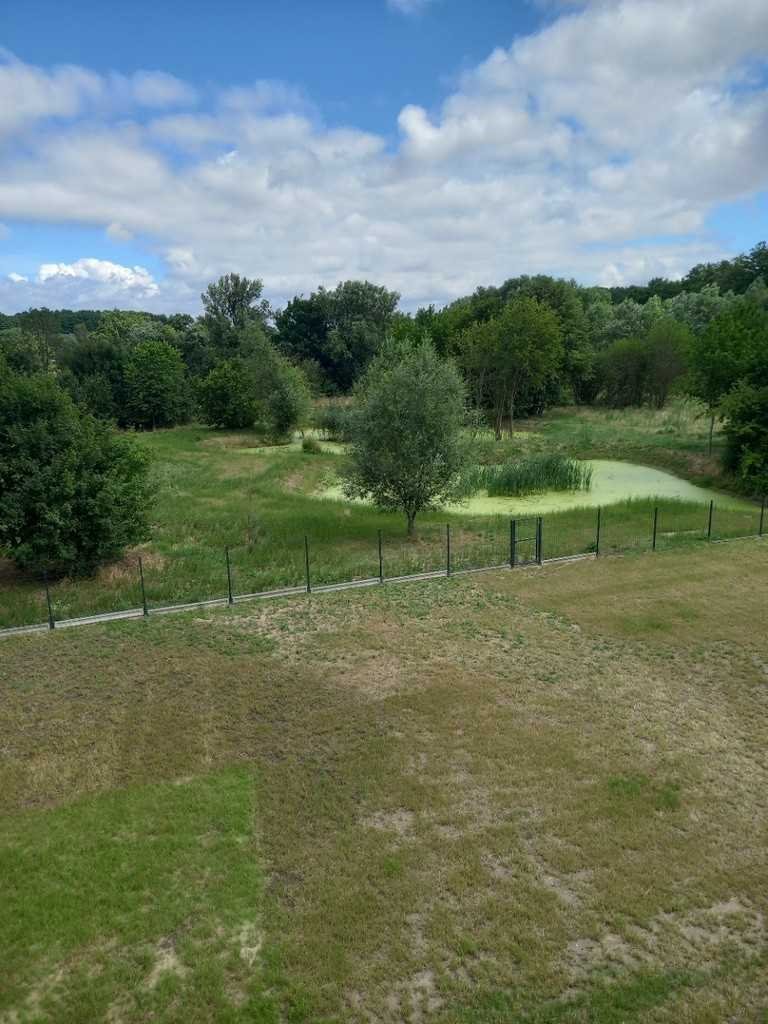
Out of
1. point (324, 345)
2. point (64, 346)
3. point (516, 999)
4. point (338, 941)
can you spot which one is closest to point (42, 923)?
point (338, 941)

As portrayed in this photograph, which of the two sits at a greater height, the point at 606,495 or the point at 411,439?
the point at 411,439

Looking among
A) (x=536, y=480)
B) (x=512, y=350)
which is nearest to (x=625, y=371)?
(x=512, y=350)

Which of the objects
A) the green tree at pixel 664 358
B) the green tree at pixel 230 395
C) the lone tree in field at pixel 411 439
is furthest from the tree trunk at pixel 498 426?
the lone tree in field at pixel 411 439

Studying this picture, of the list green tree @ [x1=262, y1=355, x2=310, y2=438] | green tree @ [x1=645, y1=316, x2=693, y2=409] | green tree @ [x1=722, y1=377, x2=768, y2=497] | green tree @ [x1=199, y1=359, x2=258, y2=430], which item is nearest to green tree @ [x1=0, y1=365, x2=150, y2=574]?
green tree @ [x1=722, y1=377, x2=768, y2=497]

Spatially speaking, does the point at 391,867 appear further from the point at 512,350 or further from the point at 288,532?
the point at 512,350

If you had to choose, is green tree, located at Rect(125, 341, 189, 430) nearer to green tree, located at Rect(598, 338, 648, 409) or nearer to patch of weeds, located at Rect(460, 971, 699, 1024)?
green tree, located at Rect(598, 338, 648, 409)

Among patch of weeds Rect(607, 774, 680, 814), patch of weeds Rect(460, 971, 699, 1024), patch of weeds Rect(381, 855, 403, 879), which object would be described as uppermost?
patch of weeds Rect(607, 774, 680, 814)
